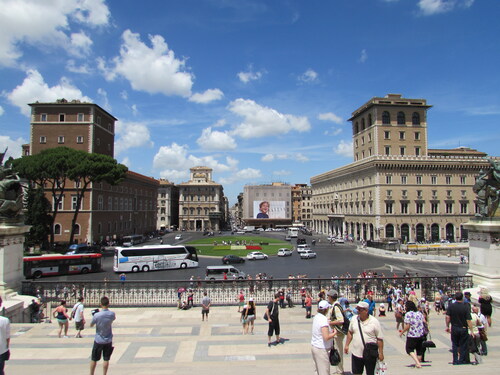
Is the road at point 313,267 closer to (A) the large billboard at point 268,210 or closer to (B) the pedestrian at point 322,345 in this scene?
(B) the pedestrian at point 322,345

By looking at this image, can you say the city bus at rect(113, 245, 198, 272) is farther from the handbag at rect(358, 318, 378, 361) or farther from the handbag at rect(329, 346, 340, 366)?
the handbag at rect(358, 318, 378, 361)

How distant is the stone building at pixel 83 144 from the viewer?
51.5 metres

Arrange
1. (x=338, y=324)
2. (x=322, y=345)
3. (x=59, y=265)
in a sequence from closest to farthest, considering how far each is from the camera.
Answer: (x=322, y=345) < (x=338, y=324) < (x=59, y=265)

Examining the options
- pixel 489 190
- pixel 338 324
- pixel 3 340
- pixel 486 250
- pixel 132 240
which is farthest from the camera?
pixel 132 240

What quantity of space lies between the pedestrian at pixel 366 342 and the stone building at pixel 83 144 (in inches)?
2038

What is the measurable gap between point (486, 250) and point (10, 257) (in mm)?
17199

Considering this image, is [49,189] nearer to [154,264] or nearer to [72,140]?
[72,140]

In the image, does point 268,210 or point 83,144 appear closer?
point 83,144

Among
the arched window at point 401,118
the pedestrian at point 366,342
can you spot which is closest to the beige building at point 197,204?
the arched window at point 401,118

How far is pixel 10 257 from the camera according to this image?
12.5m

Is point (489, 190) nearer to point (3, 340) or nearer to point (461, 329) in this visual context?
point (461, 329)

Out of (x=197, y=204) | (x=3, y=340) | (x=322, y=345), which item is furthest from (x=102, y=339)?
(x=197, y=204)

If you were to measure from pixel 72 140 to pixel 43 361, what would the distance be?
5273cm

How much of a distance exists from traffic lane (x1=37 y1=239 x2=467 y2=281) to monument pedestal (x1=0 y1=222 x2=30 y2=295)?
16.8m
